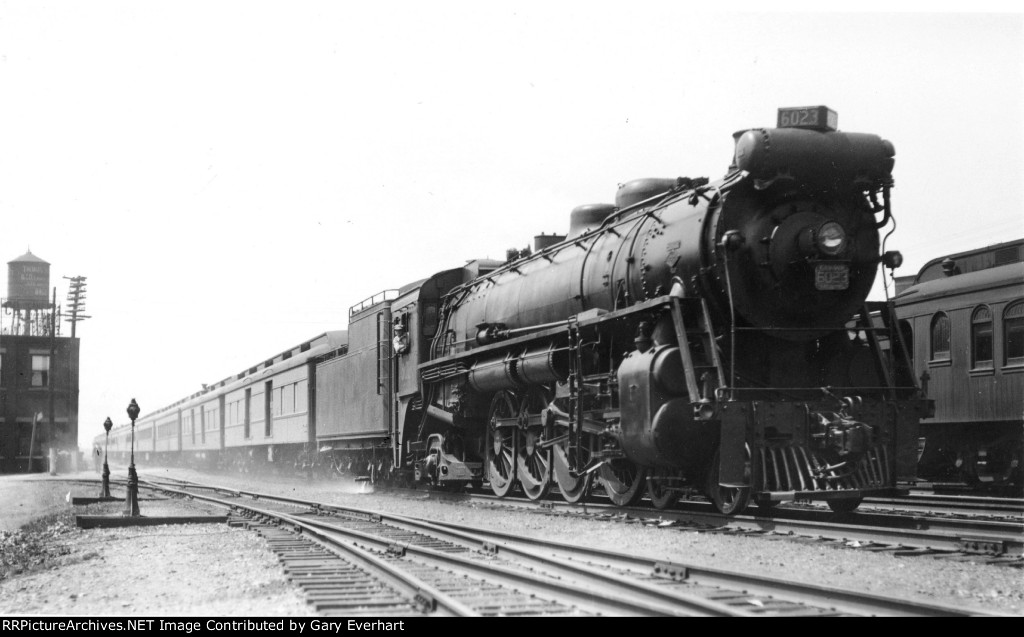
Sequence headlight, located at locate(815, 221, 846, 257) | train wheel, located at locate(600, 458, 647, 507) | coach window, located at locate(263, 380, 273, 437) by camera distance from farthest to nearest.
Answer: coach window, located at locate(263, 380, 273, 437) → train wheel, located at locate(600, 458, 647, 507) → headlight, located at locate(815, 221, 846, 257)

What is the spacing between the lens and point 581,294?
41.9 ft

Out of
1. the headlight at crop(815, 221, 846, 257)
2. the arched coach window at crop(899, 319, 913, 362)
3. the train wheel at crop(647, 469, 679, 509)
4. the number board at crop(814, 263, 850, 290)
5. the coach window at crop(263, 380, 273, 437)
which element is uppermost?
the headlight at crop(815, 221, 846, 257)

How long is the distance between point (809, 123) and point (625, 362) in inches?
124

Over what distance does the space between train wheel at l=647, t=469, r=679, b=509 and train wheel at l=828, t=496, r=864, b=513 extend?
1.66 metres

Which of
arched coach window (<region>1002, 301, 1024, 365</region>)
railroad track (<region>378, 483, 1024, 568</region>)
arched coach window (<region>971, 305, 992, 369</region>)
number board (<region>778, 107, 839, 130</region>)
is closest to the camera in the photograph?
railroad track (<region>378, 483, 1024, 568</region>)

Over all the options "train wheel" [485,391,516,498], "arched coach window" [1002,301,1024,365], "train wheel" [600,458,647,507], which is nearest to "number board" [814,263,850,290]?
"train wheel" [600,458,647,507]

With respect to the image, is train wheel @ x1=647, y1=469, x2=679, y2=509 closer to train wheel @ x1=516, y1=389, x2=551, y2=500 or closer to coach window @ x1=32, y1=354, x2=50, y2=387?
train wheel @ x1=516, y1=389, x2=551, y2=500

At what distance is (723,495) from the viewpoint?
34.0 ft

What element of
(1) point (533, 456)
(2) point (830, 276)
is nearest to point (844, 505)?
(2) point (830, 276)

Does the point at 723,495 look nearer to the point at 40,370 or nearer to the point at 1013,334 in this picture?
the point at 1013,334

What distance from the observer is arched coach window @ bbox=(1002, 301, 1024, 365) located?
540 inches

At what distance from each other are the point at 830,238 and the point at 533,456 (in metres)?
5.95

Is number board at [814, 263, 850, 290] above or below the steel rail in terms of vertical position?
above
